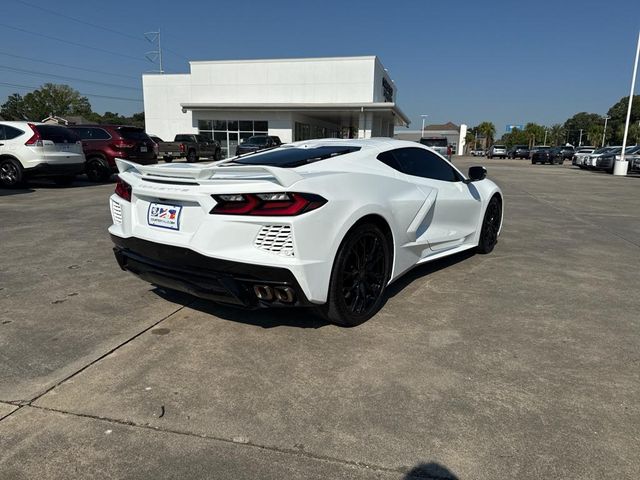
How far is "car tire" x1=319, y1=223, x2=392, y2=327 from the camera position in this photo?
10.7 ft

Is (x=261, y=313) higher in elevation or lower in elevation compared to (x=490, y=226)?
lower

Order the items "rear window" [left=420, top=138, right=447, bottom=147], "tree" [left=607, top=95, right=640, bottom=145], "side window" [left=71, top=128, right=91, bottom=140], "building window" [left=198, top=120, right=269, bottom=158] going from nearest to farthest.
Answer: "side window" [left=71, top=128, right=91, bottom=140] → "rear window" [left=420, top=138, right=447, bottom=147] → "building window" [left=198, top=120, right=269, bottom=158] → "tree" [left=607, top=95, right=640, bottom=145]

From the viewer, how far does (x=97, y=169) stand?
45.6 ft

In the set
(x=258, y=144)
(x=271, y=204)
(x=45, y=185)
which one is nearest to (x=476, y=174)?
(x=271, y=204)

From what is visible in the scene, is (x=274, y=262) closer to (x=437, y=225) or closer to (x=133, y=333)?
(x=133, y=333)

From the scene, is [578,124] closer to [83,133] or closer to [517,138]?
[517,138]

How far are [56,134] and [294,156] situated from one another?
9517 mm

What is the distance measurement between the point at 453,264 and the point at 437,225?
1104mm

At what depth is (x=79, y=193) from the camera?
11289mm

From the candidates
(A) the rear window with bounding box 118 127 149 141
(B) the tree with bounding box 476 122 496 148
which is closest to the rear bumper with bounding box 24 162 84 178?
(A) the rear window with bounding box 118 127 149 141

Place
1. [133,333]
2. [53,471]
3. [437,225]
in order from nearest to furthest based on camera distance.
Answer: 1. [53,471]
2. [133,333]
3. [437,225]

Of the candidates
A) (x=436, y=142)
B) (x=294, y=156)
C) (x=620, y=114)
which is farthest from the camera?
(x=620, y=114)

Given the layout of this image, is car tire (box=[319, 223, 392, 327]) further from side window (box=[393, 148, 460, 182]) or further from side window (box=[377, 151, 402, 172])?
side window (box=[393, 148, 460, 182])

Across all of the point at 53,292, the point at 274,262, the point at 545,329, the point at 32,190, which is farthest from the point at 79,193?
the point at 545,329
